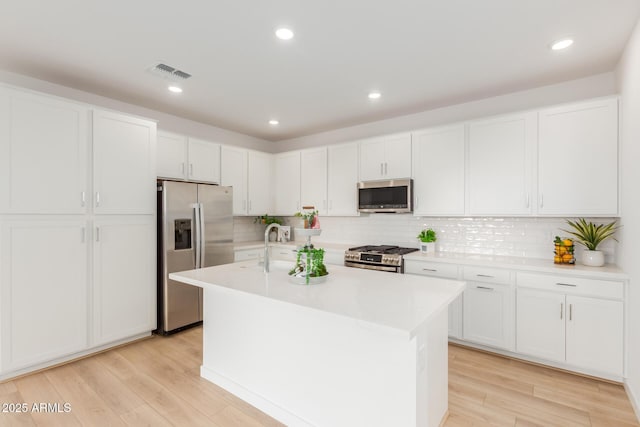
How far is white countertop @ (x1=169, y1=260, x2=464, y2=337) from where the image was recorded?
4.91 ft

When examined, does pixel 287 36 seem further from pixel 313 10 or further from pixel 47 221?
pixel 47 221

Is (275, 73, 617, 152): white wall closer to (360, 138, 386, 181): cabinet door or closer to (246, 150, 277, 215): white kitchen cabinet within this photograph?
(360, 138, 386, 181): cabinet door

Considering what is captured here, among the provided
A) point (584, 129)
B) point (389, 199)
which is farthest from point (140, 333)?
point (584, 129)

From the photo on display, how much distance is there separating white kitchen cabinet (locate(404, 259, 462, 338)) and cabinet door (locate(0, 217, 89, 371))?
3359mm

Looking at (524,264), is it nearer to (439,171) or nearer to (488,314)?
(488,314)

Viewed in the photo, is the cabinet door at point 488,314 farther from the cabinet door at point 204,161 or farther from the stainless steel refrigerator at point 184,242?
the cabinet door at point 204,161

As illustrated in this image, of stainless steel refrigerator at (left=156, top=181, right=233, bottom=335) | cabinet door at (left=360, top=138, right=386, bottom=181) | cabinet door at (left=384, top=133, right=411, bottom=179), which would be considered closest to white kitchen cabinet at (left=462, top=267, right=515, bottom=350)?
cabinet door at (left=384, top=133, right=411, bottom=179)

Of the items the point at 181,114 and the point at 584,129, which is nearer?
the point at 584,129

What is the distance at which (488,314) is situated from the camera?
3119 millimetres

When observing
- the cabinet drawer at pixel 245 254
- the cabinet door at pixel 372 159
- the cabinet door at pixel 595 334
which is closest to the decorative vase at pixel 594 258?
the cabinet door at pixel 595 334

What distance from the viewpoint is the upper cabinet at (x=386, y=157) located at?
3.94 m

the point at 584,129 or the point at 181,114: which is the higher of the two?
the point at 181,114

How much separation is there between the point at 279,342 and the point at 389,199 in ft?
7.92

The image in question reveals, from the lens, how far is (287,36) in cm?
234
